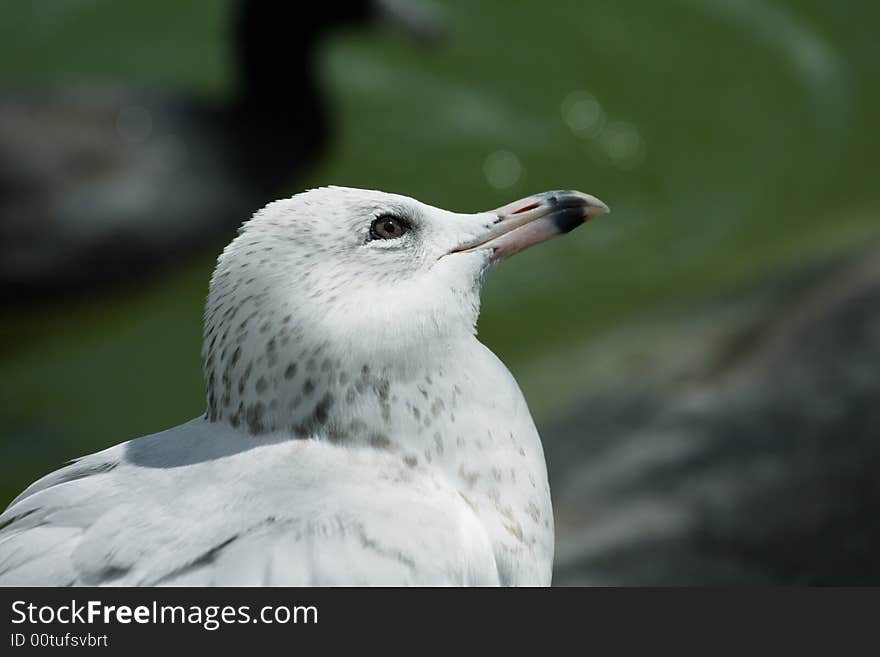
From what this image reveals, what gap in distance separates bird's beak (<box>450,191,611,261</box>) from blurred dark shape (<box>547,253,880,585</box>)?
174 centimetres

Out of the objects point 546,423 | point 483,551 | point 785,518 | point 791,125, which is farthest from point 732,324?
point 483,551

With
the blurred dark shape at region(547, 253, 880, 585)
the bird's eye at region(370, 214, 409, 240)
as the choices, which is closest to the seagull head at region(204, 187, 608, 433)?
the bird's eye at region(370, 214, 409, 240)

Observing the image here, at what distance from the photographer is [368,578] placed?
3.01 m

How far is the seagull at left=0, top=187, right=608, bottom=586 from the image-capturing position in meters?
3.03

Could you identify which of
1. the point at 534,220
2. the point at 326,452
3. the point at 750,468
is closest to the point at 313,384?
the point at 326,452

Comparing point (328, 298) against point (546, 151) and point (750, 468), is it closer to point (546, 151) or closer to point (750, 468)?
point (750, 468)

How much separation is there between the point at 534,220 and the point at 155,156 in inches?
203

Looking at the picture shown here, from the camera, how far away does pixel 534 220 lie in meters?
3.72

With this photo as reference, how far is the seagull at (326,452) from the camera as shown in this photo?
9.93 ft

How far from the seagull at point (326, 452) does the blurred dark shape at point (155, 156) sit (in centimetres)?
457

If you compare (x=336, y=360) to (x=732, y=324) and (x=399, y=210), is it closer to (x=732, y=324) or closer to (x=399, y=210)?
(x=399, y=210)

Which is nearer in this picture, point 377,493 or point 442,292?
point 377,493

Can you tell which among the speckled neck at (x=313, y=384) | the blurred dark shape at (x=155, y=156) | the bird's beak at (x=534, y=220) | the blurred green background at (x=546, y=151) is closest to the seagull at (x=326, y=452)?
the speckled neck at (x=313, y=384)

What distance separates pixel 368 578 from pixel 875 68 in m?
7.62
